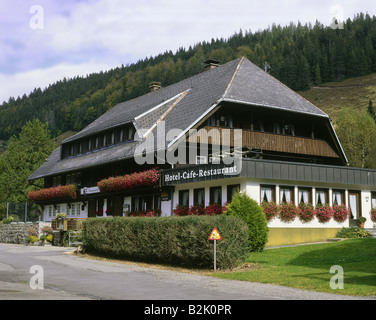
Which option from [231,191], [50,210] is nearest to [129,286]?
[231,191]

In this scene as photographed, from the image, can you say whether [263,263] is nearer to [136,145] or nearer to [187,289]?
[187,289]

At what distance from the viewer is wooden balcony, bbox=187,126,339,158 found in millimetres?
29672

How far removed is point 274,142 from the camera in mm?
32188

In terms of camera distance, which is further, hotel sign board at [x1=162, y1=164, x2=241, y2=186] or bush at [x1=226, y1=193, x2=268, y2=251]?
hotel sign board at [x1=162, y1=164, x2=241, y2=186]

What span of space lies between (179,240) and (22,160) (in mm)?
50072

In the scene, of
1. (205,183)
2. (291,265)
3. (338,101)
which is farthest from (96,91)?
(291,265)

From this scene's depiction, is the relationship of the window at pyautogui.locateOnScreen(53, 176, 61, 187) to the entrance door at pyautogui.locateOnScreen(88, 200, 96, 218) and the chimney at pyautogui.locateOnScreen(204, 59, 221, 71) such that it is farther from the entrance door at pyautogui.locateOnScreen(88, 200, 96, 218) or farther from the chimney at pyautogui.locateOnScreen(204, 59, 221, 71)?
the chimney at pyautogui.locateOnScreen(204, 59, 221, 71)

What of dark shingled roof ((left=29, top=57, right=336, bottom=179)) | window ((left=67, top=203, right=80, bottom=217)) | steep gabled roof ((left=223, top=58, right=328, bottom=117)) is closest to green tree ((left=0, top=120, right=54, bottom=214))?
window ((left=67, top=203, right=80, bottom=217))

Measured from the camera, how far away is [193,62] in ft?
517

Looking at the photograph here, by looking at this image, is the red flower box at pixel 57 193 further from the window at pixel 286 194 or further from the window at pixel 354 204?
the window at pixel 354 204

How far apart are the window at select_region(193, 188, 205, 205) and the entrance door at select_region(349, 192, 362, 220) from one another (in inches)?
343

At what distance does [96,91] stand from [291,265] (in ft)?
471

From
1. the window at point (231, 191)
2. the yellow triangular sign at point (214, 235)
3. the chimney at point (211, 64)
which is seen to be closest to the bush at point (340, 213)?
the window at point (231, 191)

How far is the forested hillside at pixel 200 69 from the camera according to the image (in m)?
141
